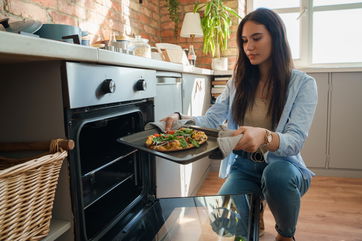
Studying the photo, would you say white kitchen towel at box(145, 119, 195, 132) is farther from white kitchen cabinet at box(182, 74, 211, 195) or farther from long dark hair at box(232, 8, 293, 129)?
white kitchen cabinet at box(182, 74, 211, 195)

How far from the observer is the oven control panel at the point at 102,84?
84 cm

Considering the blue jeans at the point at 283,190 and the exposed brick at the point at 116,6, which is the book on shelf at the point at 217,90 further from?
the blue jeans at the point at 283,190

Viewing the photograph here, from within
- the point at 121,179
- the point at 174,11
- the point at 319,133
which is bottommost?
the point at 319,133

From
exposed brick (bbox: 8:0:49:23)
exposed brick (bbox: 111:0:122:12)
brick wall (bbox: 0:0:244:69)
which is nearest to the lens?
exposed brick (bbox: 8:0:49:23)

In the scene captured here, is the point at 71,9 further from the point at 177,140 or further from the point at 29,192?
the point at 29,192

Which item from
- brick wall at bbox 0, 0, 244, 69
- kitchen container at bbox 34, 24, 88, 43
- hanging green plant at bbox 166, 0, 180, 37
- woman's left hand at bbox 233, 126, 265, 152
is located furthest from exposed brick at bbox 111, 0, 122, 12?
woman's left hand at bbox 233, 126, 265, 152

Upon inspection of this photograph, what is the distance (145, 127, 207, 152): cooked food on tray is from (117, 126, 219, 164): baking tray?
0.7 inches

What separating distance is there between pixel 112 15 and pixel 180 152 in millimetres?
1632

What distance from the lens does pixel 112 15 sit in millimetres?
2297

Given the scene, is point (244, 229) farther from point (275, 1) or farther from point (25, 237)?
point (275, 1)

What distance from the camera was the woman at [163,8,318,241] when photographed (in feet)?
4.10

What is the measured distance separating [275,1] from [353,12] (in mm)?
794

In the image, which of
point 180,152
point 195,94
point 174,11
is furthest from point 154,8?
point 180,152

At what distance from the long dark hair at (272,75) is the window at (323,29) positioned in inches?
76.8
